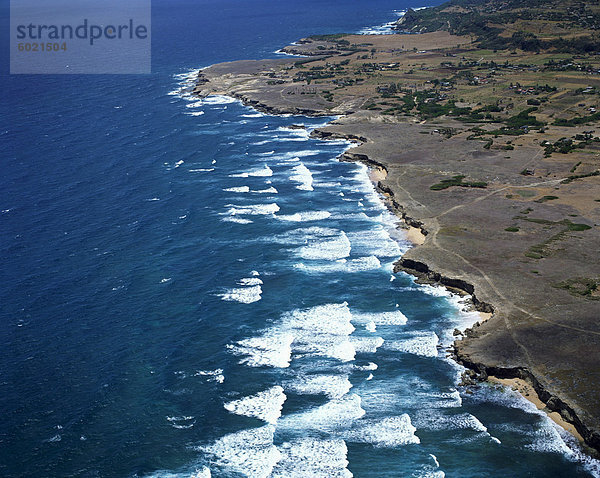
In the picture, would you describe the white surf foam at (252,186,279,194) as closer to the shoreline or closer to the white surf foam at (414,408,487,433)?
the shoreline

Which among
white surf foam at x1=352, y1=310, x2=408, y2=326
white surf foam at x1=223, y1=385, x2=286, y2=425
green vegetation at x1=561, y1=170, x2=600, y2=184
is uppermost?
green vegetation at x1=561, y1=170, x2=600, y2=184

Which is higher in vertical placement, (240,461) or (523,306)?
(523,306)

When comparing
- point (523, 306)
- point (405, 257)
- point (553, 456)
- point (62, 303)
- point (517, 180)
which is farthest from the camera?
point (517, 180)

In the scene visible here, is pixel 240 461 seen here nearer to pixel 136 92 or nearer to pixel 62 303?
pixel 62 303

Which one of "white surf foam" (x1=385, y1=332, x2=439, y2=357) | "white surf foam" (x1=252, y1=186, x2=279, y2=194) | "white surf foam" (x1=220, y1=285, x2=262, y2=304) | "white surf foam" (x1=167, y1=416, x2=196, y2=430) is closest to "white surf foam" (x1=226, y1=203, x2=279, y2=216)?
"white surf foam" (x1=252, y1=186, x2=279, y2=194)

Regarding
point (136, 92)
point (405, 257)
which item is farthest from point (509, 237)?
point (136, 92)

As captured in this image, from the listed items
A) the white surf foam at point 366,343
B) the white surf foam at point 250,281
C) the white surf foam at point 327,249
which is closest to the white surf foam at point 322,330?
the white surf foam at point 366,343
